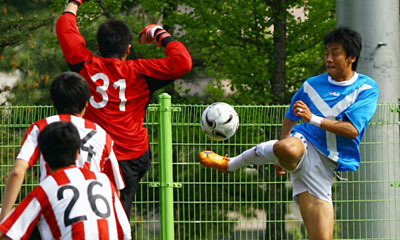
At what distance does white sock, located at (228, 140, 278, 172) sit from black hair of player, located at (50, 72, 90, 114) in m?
1.92

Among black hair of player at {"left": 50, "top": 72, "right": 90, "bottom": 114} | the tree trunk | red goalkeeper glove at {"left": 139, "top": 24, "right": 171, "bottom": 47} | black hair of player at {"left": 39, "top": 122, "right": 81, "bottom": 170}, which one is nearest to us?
black hair of player at {"left": 39, "top": 122, "right": 81, "bottom": 170}

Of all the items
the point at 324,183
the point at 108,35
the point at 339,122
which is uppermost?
the point at 108,35

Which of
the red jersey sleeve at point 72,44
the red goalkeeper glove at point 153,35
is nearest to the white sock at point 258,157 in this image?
the red goalkeeper glove at point 153,35

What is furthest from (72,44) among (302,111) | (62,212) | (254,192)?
(254,192)

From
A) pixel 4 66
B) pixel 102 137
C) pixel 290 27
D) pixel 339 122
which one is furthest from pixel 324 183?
pixel 4 66

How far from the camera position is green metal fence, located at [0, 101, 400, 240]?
347 inches

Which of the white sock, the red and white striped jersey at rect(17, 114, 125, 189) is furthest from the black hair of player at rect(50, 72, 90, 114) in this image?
the white sock

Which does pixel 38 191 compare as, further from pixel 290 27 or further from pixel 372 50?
pixel 290 27

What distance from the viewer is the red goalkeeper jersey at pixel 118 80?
6316 mm

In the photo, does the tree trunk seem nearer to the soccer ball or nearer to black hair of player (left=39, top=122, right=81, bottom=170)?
the soccer ball

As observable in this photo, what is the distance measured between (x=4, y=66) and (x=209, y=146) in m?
11.5

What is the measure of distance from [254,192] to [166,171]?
1.19 metres

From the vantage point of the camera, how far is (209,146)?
29.7ft

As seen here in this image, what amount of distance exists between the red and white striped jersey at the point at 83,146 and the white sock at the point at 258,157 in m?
1.71
